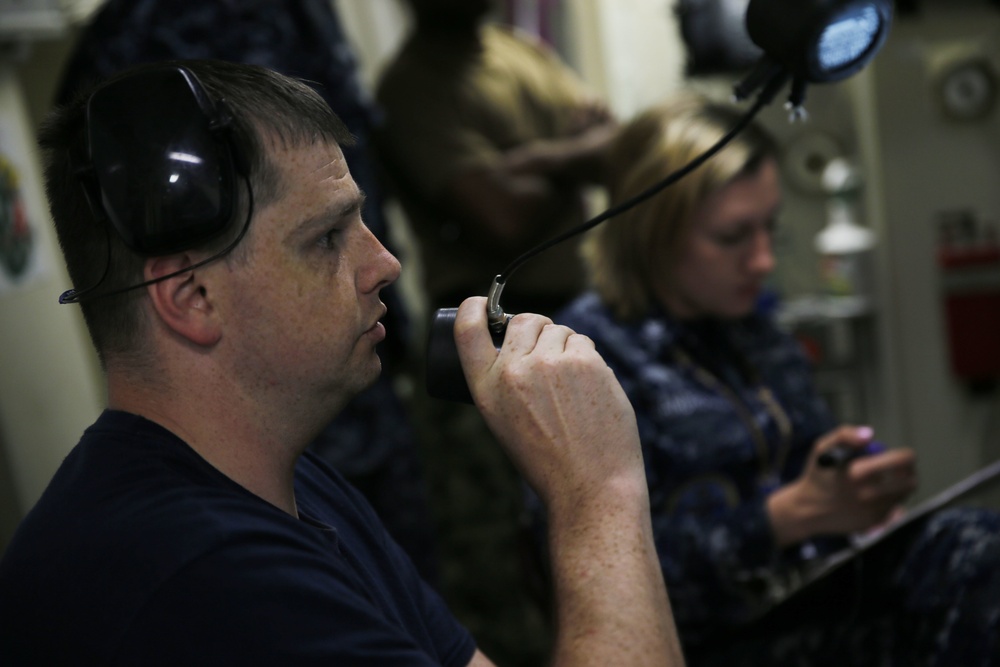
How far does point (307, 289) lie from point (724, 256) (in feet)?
3.28

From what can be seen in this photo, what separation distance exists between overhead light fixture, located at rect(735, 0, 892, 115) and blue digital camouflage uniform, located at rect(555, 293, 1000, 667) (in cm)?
63

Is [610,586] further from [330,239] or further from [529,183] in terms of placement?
[529,183]

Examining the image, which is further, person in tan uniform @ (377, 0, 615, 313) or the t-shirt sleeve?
person in tan uniform @ (377, 0, 615, 313)

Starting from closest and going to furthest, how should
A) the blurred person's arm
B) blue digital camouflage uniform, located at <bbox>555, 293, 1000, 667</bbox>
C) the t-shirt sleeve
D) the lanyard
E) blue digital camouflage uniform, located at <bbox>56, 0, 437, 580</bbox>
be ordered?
the t-shirt sleeve, blue digital camouflage uniform, located at <bbox>555, 293, 1000, 667</bbox>, the lanyard, blue digital camouflage uniform, located at <bbox>56, 0, 437, 580</bbox>, the blurred person's arm

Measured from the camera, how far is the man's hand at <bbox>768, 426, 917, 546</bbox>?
153cm

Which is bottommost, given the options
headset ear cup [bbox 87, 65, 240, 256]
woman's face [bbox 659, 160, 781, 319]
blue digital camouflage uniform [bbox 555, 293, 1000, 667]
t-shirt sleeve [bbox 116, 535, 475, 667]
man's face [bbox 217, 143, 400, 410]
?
blue digital camouflage uniform [bbox 555, 293, 1000, 667]

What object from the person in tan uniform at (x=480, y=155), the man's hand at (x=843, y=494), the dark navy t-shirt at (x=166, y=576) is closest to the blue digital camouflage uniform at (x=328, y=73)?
the person in tan uniform at (x=480, y=155)

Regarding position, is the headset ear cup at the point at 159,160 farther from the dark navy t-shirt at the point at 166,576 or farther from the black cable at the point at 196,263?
the dark navy t-shirt at the point at 166,576

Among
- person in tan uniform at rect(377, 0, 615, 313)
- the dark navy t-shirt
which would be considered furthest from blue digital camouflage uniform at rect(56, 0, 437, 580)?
the dark navy t-shirt

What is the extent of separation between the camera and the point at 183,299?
86 centimetres

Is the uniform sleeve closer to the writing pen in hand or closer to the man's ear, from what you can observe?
the writing pen in hand

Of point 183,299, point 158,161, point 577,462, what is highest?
point 158,161

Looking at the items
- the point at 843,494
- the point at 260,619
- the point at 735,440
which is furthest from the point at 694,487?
the point at 260,619

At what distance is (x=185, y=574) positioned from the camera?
2.47 feet
